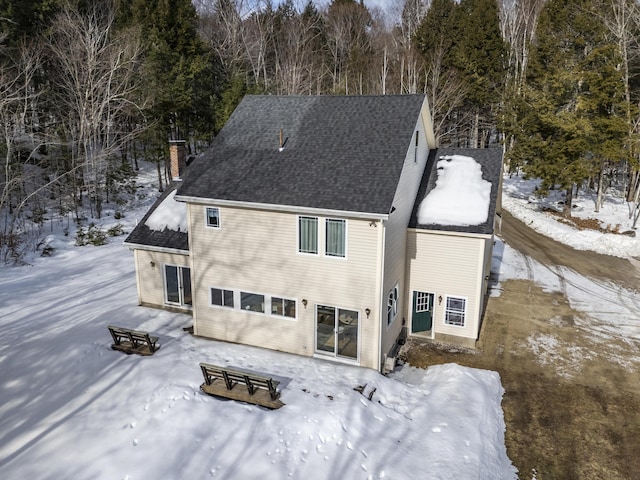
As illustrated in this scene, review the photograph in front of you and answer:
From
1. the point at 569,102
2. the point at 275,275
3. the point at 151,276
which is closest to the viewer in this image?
the point at 275,275

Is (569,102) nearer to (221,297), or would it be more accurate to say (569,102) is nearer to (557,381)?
(557,381)

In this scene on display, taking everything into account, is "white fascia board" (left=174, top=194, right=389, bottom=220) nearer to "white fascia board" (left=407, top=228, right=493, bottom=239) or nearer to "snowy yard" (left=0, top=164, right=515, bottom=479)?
"white fascia board" (left=407, top=228, right=493, bottom=239)

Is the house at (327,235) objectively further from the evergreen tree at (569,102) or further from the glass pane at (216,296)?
the evergreen tree at (569,102)

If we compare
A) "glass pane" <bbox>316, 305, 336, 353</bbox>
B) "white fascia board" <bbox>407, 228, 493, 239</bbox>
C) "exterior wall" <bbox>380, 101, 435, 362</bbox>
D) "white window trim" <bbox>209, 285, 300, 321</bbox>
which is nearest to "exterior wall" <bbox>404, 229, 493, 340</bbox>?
"white fascia board" <bbox>407, 228, 493, 239</bbox>

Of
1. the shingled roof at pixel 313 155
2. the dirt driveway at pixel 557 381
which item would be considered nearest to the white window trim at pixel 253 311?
the shingled roof at pixel 313 155

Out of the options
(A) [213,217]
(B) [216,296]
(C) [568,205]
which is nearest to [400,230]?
(A) [213,217]

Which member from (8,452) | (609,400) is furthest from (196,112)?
(609,400)

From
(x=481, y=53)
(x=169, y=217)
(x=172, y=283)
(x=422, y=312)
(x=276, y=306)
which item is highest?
(x=481, y=53)

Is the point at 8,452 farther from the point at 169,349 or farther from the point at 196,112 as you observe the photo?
the point at 196,112
